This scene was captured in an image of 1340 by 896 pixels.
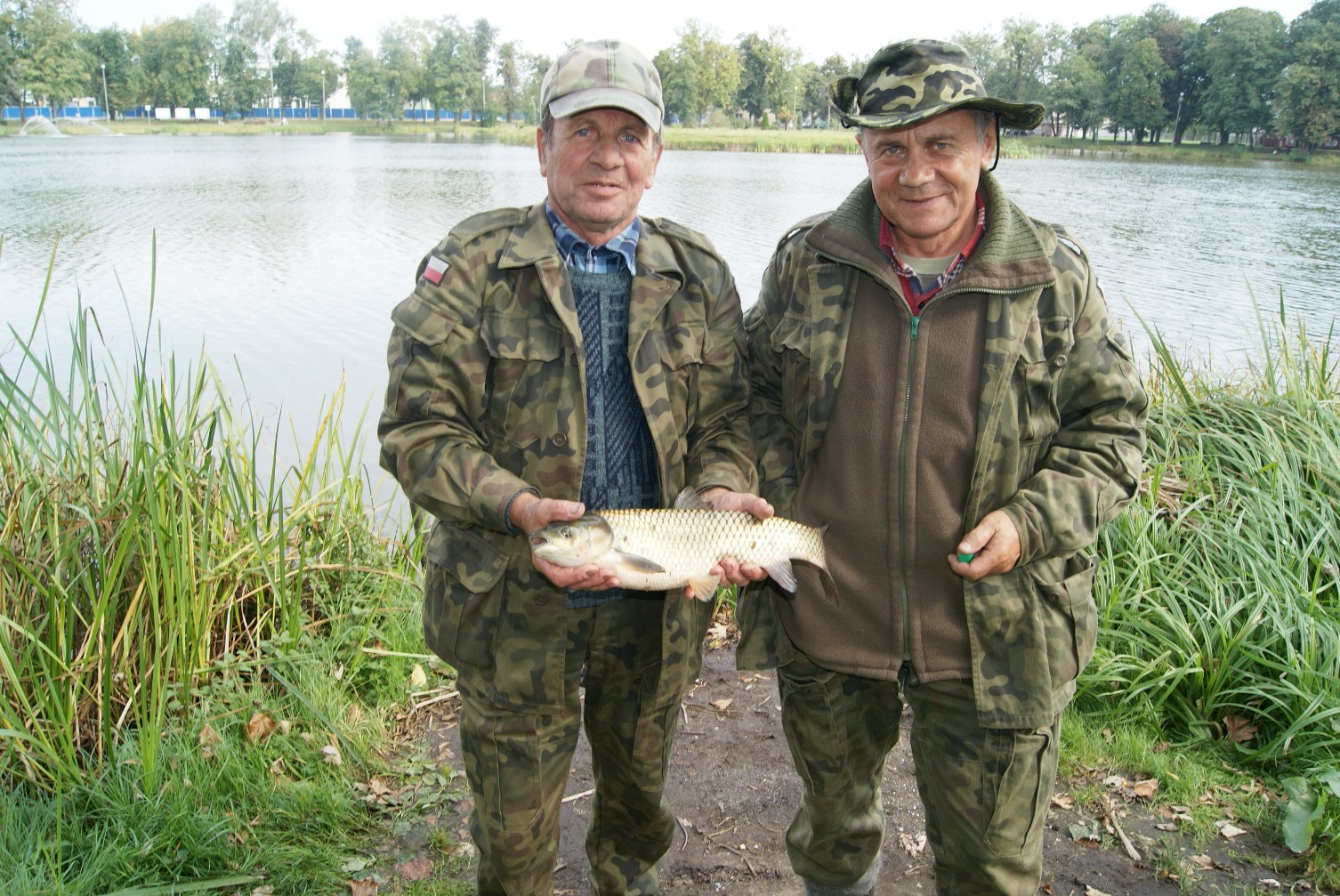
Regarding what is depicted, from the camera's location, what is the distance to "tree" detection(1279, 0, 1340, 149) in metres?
58.6

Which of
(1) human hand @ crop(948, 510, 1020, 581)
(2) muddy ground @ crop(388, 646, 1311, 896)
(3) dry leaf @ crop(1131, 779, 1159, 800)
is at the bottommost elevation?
(2) muddy ground @ crop(388, 646, 1311, 896)

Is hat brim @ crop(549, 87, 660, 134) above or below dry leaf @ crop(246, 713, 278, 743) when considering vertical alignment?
above

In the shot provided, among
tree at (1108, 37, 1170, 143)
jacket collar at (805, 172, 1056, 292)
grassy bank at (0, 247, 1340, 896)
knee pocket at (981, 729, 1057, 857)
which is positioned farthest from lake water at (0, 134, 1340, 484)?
tree at (1108, 37, 1170, 143)

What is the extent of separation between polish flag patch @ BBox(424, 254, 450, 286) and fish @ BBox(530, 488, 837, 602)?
0.78 metres

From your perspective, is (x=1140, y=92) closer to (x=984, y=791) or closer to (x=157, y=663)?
(x=984, y=791)

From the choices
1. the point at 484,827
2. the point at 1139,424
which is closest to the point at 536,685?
the point at 484,827

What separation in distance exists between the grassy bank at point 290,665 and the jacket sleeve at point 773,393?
1.84 meters

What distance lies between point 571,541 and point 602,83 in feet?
4.22

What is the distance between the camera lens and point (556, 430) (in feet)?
9.05

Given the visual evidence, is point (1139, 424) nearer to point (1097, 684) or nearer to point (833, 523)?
point (833, 523)

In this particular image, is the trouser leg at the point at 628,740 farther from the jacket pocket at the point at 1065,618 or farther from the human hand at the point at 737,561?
the jacket pocket at the point at 1065,618

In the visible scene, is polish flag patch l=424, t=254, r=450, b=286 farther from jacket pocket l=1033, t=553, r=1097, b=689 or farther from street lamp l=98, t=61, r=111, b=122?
street lamp l=98, t=61, r=111, b=122

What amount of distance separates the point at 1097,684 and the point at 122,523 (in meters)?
4.30

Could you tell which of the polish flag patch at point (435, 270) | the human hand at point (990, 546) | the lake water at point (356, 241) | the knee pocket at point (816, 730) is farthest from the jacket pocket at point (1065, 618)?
the lake water at point (356, 241)
